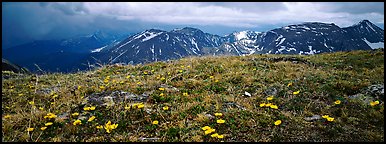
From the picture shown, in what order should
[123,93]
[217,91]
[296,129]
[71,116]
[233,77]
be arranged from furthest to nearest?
[233,77], [217,91], [123,93], [71,116], [296,129]

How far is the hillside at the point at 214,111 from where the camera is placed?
615cm

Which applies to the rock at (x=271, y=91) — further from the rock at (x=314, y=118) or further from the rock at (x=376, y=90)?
the rock at (x=376, y=90)

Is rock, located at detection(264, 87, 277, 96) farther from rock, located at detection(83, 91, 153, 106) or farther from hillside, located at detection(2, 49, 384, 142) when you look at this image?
rock, located at detection(83, 91, 153, 106)

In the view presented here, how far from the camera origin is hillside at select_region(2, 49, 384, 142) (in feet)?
20.2

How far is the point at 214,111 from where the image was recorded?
24.2 ft

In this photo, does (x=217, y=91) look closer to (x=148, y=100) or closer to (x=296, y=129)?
(x=148, y=100)

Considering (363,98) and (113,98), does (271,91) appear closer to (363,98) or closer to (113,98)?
(363,98)

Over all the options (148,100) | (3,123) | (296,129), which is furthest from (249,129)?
(3,123)

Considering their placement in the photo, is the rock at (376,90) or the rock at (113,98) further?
the rock at (376,90)

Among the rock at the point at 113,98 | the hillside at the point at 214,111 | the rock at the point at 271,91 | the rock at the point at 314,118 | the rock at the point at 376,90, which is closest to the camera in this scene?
the hillside at the point at 214,111

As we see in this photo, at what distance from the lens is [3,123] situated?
6.74 meters

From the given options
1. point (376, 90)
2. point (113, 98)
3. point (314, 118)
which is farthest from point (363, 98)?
point (113, 98)

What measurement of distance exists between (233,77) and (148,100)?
427 centimetres

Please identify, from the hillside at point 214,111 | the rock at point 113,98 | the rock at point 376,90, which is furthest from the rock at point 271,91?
the rock at point 113,98
